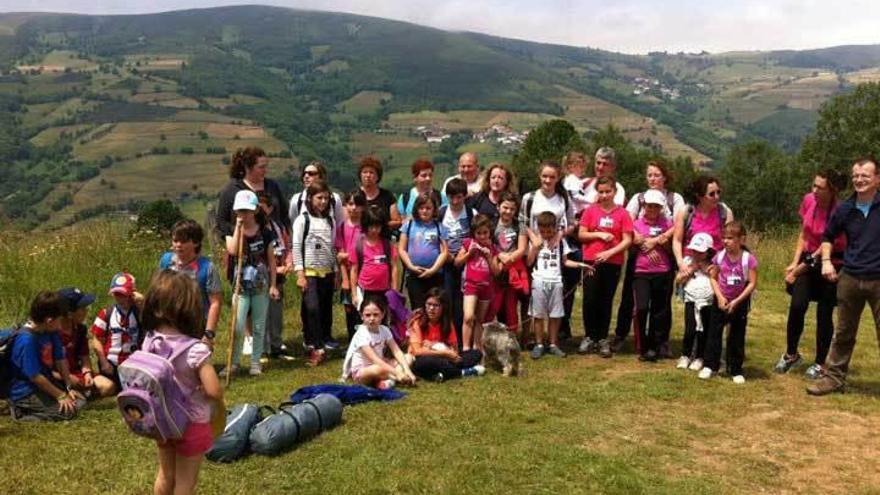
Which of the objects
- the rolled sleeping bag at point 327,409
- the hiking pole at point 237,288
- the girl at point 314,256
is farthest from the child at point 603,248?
the hiking pole at point 237,288

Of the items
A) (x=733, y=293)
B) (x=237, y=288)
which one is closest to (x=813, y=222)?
(x=733, y=293)

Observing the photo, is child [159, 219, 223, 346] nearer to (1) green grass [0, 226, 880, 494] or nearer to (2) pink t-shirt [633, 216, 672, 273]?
(1) green grass [0, 226, 880, 494]

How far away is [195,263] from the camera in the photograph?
22.4 ft

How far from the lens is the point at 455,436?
18.7 feet

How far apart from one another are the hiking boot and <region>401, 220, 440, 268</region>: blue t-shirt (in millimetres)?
4166

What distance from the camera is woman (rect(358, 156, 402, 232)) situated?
8.41m

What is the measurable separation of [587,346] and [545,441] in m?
3.38

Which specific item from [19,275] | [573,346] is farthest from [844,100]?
[19,275]

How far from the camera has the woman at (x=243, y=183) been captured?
7520 mm

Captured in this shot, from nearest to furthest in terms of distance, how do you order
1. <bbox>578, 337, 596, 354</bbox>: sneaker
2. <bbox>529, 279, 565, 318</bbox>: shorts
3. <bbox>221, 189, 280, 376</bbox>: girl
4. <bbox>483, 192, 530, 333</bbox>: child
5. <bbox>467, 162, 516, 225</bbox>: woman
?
<bbox>221, 189, 280, 376</bbox>: girl
<bbox>483, 192, 530, 333</bbox>: child
<bbox>529, 279, 565, 318</bbox>: shorts
<bbox>467, 162, 516, 225</bbox>: woman
<bbox>578, 337, 596, 354</bbox>: sneaker

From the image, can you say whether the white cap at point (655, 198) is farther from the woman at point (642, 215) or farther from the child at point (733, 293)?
the child at point (733, 293)

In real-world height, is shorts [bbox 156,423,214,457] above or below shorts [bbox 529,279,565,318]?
above

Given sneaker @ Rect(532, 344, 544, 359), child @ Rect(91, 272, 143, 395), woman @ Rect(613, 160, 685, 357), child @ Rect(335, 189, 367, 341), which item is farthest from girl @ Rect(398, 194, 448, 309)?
child @ Rect(91, 272, 143, 395)

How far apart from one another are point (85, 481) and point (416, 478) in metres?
2.29
